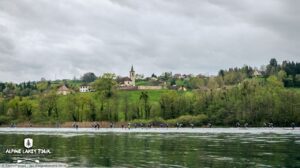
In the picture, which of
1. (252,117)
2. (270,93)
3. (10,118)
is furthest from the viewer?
(10,118)

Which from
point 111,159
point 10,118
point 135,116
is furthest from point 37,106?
point 111,159

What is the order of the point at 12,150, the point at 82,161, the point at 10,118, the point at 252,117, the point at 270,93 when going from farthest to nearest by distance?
1. the point at 10,118
2. the point at 270,93
3. the point at 252,117
4. the point at 12,150
5. the point at 82,161

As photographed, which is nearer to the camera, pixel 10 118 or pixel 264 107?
pixel 264 107

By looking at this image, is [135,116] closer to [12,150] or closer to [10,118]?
[10,118]

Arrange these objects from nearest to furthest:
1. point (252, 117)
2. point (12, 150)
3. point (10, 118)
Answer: point (12, 150), point (252, 117), point (10, 118)

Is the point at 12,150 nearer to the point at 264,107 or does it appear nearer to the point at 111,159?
the point at 111,159

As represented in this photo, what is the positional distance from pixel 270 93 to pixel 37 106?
96.9 metres

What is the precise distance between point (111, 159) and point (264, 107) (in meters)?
130

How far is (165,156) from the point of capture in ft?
163

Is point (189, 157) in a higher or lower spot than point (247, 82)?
lower

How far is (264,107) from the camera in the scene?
16838cm

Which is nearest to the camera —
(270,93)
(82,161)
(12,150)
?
(82,161)

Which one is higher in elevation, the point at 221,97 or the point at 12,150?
the point at 221,97

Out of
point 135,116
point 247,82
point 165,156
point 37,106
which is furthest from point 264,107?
point 165,156
